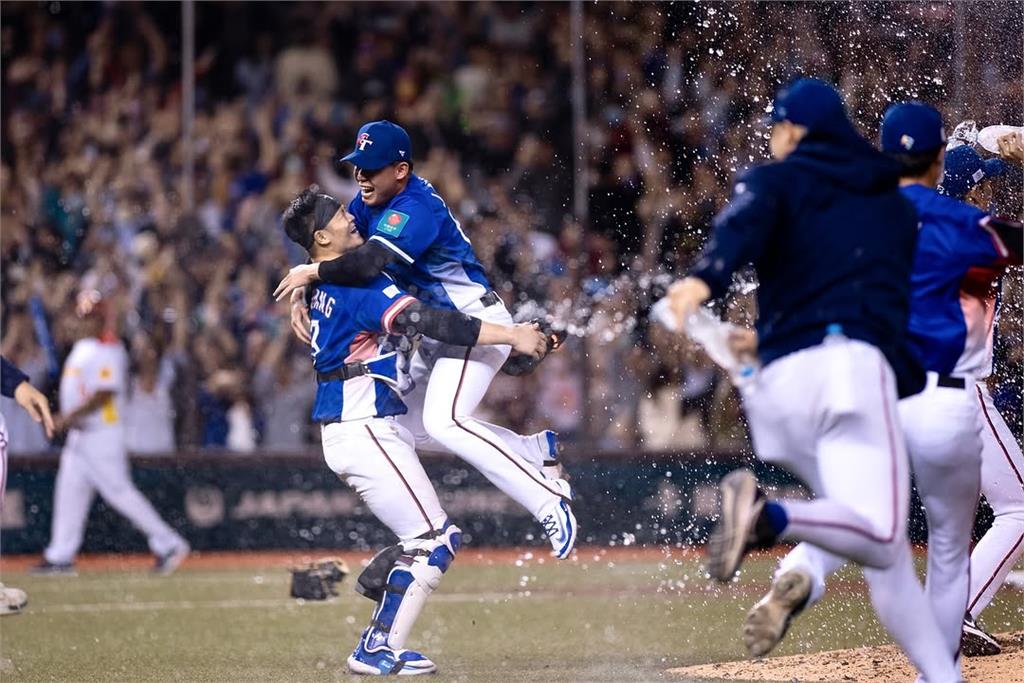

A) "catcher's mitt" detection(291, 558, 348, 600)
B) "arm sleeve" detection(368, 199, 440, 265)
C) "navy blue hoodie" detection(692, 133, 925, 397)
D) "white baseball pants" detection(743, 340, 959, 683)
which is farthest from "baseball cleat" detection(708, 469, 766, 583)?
"catcher's mitt" detection(291, 558, 348, 600)

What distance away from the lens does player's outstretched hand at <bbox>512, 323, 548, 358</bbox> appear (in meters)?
7.59

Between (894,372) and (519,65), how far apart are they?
1335 centimetres

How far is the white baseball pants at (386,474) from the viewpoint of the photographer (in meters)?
7.73

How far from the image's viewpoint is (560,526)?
787cm

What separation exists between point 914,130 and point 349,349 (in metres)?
2.91

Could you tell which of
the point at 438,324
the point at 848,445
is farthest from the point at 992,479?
the point at 438,324

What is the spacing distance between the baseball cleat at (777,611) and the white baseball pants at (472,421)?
245 cm

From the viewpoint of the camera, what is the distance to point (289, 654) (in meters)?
8.76

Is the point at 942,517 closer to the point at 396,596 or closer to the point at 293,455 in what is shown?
the point at 396,596

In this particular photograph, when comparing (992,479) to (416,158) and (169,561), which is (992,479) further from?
(416,158)

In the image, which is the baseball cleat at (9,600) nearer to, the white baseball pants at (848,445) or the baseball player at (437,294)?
the baseball player at (437,294)

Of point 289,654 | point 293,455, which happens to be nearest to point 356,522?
point 293,455

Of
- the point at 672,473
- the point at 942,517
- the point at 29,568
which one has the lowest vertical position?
the point at 29,568

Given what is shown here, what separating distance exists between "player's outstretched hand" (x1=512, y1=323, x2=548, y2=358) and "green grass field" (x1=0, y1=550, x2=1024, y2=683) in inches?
59.7
